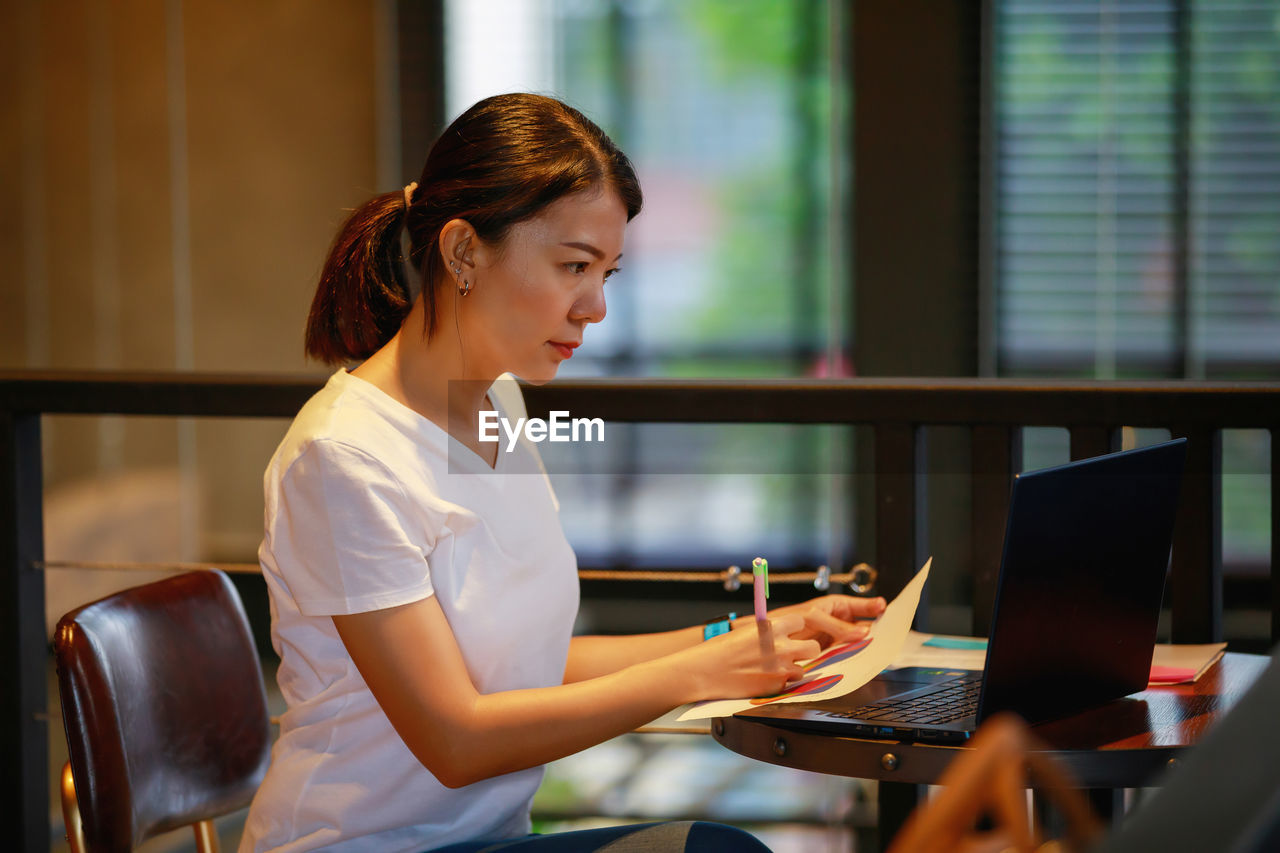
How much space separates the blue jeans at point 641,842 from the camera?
101 cm

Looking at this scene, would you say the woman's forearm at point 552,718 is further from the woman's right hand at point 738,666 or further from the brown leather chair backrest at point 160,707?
the brown leather chair backrest at point 160,707

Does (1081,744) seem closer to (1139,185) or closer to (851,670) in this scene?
(851,670)

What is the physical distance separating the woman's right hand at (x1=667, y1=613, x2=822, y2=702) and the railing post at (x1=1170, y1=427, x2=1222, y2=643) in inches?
23.7

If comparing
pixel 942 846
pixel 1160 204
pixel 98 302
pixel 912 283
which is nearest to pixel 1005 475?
pixel 942 846

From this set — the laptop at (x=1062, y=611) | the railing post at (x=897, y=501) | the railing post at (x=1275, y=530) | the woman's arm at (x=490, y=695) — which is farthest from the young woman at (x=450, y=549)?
the railing post at (x=1275, y=530)

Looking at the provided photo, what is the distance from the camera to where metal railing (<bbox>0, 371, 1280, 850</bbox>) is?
1.38 meters

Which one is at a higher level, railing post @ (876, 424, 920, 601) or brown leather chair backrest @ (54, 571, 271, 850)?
railing post @ (876, 424, 920, 601)

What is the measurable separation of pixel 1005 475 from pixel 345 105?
3301 mm

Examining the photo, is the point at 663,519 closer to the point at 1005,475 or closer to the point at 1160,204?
the point at 1160,204

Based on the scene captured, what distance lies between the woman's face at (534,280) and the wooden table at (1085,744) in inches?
15.4

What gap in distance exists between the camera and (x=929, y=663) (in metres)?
1.19

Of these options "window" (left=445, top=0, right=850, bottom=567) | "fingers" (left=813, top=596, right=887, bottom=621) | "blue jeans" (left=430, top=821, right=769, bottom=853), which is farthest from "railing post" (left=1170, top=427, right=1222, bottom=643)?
"window" (left=445, top=0, right=850, bottom=567)

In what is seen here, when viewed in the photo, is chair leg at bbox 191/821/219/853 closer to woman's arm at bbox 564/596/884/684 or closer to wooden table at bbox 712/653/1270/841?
woman's arm at bbox 564/596/884/684

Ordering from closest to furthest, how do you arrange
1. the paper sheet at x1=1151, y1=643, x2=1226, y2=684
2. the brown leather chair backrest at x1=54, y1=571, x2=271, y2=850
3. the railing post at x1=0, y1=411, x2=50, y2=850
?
the brown leather chair backrest at x1=54, y1=571, x2=271, y2=850, the paper sheet at x1=1151, y1=643, x2=1226, y2=684, the railing post at x1=0, y1=411, x2=50, y2=850
